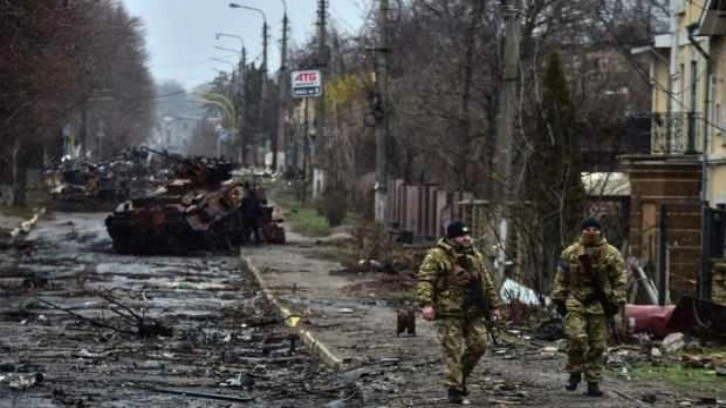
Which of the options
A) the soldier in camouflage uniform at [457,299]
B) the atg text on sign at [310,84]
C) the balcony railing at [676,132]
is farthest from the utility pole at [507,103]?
the atg text on sign at [310,84]

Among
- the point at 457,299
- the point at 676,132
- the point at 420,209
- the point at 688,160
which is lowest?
the point at 420,209

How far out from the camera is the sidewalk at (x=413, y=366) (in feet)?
44.7

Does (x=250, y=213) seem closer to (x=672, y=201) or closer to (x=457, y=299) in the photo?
(x=672, y=201)

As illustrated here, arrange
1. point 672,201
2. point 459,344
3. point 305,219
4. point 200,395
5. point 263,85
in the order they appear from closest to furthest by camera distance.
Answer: point 459,344, point 200,395, point 672,201, point 305,219, point 263,85

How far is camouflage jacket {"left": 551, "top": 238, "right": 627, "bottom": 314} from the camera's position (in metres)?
13.8

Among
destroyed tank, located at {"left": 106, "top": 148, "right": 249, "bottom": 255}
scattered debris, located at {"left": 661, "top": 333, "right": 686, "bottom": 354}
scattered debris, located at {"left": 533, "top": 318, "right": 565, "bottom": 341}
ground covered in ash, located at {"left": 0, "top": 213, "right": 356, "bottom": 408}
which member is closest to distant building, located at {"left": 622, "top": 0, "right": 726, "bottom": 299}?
ground covered in ash, located at {"left": 0, "top": 213, "right": 356, "bottom": 408}

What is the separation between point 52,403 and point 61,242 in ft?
105

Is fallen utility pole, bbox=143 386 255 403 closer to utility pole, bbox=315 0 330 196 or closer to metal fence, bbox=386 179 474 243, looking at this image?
metal fence, bbox=386 179 474 243

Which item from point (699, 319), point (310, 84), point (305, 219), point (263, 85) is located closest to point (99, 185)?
point (305, 219)

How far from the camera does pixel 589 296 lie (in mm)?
13875

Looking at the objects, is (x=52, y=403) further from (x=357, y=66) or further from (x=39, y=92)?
(x=357, y=66)

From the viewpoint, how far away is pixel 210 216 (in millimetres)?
41312

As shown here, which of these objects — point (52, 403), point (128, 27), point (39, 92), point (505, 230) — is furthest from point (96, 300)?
point (128, 27)

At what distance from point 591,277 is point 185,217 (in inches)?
1076
